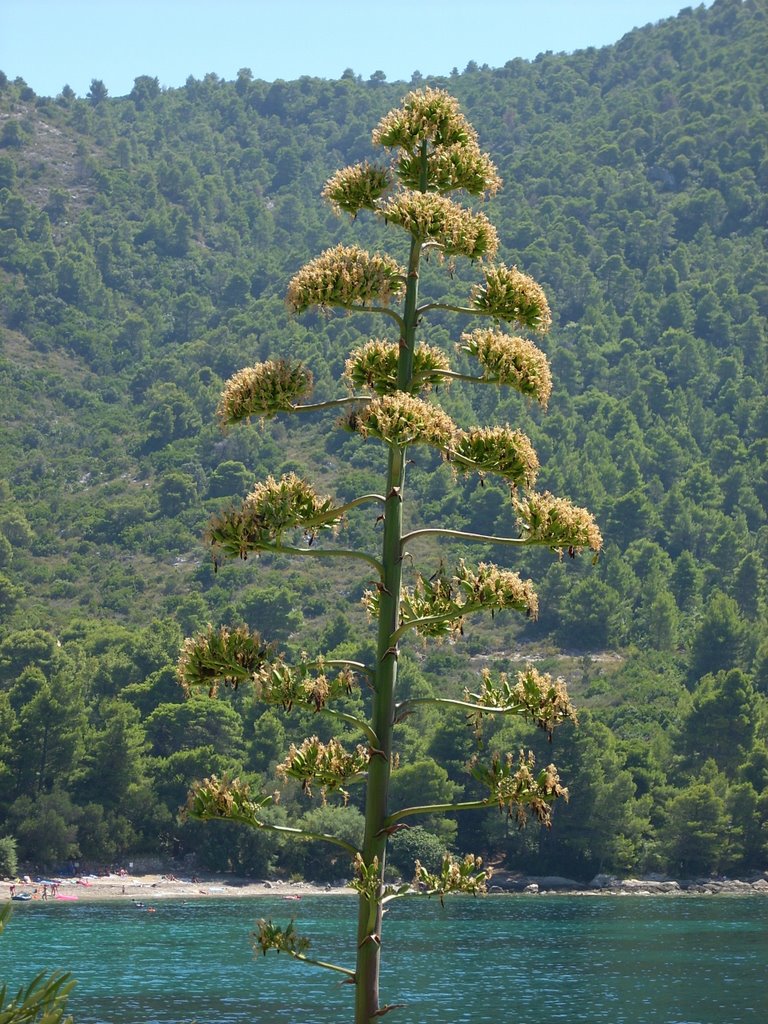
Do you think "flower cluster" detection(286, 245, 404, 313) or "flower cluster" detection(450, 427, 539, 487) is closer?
"flower cluster" detection(450, 427, 539, 487)

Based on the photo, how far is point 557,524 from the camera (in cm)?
1441

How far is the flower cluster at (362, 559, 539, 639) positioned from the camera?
14336 mm

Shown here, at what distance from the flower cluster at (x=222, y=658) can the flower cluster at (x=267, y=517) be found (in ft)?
2.32

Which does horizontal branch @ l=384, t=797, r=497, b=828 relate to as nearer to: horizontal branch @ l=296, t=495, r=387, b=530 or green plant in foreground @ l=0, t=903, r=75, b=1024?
→ horizontal branch @ l=296, t=495, r=387, b=530

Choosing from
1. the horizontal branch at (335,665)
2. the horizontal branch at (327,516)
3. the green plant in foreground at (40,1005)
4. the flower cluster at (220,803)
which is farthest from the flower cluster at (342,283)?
the green plant in foreground at (40,1005)

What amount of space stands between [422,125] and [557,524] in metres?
4.03

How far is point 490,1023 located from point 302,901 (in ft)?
160

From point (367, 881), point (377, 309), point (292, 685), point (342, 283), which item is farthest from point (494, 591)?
point (342, 283)

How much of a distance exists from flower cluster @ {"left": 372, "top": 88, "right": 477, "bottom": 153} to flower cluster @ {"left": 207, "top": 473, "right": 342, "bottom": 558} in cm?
Result: 345

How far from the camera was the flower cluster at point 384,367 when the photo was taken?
49.8 ft

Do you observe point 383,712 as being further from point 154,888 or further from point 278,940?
point 154,888

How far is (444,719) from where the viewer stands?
13000 centimetres

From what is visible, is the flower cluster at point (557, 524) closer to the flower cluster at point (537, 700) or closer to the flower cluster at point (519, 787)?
the flower cluster at point (537, 700)

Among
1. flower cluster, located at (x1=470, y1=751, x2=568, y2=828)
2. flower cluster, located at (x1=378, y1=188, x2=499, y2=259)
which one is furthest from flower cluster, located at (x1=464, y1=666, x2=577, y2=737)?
flower cluster, located at (x1=378, y1=188, x2=499, y2=259)
